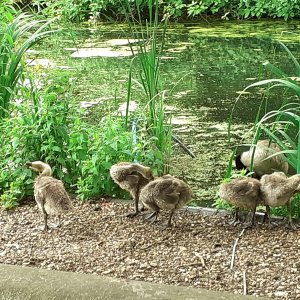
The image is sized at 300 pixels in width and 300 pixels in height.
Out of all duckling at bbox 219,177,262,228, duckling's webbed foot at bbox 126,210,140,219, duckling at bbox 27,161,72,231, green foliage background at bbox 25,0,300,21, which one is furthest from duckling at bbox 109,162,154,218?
green foliage background at bbox 25,0,300,21

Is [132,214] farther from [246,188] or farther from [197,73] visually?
[197,73]

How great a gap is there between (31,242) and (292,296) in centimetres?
149

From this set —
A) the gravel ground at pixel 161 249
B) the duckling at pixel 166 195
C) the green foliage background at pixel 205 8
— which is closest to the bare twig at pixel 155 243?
the gravel ground at pixel 161 249

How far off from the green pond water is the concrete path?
74.1 inches

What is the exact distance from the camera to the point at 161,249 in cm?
364

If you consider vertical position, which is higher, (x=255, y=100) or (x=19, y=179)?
(x=19, y=179)

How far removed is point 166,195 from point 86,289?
1158mm

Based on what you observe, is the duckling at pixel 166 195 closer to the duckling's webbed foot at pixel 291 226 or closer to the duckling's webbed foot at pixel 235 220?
the duckling's webbed foot at pixel 235 220

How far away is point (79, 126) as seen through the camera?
189 inches

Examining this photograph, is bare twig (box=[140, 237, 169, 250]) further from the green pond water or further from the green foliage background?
the green foliage background

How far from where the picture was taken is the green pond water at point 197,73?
6.09m

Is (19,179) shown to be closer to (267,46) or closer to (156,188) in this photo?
(156,188)

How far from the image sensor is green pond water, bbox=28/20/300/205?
20.0 feet

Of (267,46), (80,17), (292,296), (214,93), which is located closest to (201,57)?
(267,46)
